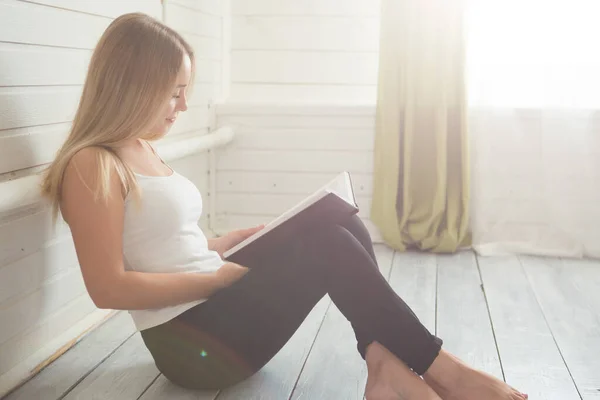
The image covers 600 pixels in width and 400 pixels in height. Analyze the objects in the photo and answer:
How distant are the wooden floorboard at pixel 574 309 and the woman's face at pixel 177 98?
1009 millimetres

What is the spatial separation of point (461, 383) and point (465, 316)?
76cm

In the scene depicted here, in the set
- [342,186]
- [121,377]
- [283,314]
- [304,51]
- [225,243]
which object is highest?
[304,51]

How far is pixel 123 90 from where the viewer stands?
1.34 metres

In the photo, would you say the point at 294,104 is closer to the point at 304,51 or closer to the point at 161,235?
the point at 304,51

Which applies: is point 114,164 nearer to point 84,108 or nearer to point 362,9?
point 84,108

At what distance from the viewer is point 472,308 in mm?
2205

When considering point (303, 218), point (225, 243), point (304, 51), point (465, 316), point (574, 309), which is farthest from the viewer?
point (304, 51)

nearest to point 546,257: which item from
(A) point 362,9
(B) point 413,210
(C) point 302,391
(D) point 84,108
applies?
(B) point 413,210

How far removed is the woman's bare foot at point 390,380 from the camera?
52.9 inches

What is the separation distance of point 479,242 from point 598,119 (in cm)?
64

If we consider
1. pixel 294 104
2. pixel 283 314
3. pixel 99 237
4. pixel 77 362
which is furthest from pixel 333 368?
pixel 294 104

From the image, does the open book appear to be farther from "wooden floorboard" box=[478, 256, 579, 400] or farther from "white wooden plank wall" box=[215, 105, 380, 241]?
"white wooden plank wall" box=[215, 105, 380, 241]

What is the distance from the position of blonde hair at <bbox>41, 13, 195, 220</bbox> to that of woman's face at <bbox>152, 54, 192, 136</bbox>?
2 cm

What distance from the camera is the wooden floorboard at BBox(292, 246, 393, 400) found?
5.21 ft
